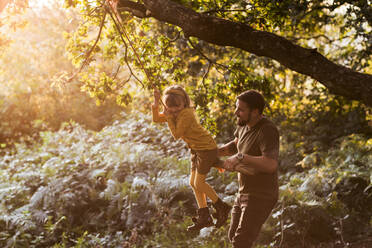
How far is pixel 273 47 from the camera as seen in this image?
3678 mm

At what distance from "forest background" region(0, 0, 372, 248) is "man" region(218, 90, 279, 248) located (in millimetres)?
582

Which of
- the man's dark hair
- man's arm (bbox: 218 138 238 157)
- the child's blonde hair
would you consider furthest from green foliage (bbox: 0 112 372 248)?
the man's dark hair

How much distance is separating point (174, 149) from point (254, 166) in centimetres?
724

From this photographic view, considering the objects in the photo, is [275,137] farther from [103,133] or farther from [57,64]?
[57,64]

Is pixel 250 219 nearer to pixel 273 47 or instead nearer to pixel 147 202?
pixel 273 47

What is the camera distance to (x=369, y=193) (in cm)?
752

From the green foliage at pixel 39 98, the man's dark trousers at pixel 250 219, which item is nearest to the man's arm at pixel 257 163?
the man's dark trousers at pixel 250 219

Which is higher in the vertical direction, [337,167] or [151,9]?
[151,9]

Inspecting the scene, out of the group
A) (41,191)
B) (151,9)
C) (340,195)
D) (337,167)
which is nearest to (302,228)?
(340,195)

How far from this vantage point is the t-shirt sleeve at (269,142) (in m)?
3.38

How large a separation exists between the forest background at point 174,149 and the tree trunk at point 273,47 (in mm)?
19

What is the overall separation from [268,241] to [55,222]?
4.29 metres

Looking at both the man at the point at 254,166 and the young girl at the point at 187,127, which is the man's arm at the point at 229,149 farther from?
the man at the point at 254,166

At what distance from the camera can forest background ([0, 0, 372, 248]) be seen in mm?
5500
